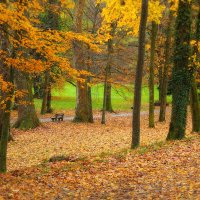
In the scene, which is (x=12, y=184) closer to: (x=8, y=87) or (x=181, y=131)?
(x=8, y=87)

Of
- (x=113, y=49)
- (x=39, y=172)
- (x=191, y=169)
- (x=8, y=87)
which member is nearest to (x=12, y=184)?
(x=39, y=172)

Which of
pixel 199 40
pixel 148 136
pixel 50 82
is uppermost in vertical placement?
pixel 199 40

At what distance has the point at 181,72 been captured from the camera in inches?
658

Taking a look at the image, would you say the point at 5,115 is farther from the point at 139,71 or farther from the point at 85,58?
the point at 85,58

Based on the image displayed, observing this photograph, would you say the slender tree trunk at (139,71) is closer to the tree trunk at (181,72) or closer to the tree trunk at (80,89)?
the tree trunk at (181,72)

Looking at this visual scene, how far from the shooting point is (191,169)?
1177 cm

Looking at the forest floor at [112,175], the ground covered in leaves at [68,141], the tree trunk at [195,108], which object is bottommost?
the ground covered in leaves at [68,141]

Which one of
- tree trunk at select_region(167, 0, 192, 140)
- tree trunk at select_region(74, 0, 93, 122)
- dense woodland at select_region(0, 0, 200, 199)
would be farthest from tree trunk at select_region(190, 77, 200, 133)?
tree trunk at select_region(74, 0, 93, 122)

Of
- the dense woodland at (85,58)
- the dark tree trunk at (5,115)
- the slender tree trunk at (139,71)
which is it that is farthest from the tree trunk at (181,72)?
the dark tree trunk at (5,115)

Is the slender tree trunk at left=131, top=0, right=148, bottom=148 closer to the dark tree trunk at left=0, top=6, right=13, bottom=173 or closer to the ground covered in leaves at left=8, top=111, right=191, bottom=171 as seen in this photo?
the ground covered in leaves at left=8, top=111, right=191, bottom=171

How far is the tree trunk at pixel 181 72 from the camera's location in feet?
53.8

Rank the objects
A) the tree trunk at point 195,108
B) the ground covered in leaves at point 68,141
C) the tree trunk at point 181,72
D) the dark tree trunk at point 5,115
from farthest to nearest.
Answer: the tree trunk at point 195,108 → the ground covered in leaves at point 68,141 → the tree trunk at point 181,72 → the dark tree trunk at point 5,115

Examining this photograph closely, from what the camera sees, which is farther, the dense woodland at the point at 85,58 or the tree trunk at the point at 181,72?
the tree trunk at the point at 181,72

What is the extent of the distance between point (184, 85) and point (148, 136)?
22.9 ft
